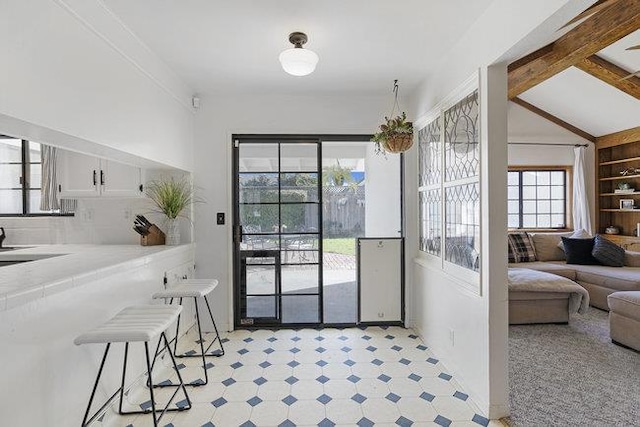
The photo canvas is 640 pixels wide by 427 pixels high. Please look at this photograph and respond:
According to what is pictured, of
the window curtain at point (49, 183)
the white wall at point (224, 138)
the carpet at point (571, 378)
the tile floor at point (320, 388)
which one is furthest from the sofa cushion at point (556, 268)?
the window curtain at point (49, 183)

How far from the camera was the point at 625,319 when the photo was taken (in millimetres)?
3092

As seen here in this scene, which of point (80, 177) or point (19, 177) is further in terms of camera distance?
point (19, 177)

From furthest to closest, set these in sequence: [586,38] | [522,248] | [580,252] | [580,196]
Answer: [580,196] < [522,248] < [580,252] < [586,38]

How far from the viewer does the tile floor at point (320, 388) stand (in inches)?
84.2

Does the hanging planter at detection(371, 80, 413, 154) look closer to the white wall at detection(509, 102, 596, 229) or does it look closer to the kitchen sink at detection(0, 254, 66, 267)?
the kitchen sink at detection(0, 254, 66, 267)

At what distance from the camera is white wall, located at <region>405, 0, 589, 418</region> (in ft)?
5.86

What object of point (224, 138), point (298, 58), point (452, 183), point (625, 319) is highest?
point (298, 58)

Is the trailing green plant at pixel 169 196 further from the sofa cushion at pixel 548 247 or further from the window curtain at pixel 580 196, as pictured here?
the window curtain at pixel 580 196

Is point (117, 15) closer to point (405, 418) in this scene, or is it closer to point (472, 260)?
point (472, 260)

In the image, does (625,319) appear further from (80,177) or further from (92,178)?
(80,177)

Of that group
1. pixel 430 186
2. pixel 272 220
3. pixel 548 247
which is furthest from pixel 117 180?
pixel 548 247

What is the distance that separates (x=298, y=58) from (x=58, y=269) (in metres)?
1.97

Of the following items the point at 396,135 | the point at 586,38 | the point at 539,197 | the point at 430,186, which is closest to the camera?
the point at 586,38

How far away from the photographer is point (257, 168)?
374 centimetres
